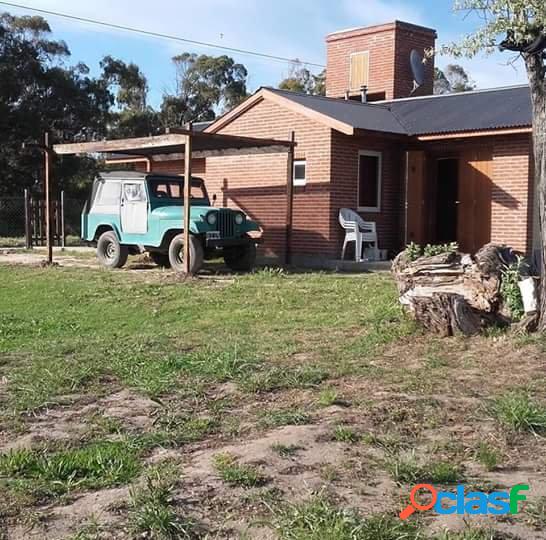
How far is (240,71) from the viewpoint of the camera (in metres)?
50.8

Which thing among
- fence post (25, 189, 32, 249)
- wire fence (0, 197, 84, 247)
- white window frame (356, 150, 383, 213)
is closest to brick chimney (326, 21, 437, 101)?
white window frame (356, 150, 383, 213)

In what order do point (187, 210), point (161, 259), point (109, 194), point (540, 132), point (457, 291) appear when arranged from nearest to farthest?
point (540, 132)
point (457, 291)
point (187, 210)
point (109, 194)
point (161, 259)

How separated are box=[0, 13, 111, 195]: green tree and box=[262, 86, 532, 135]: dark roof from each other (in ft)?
66.6

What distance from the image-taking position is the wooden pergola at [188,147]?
43.5ft

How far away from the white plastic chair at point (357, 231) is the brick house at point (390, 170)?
17 centimetres

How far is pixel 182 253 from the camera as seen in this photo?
45.7 ft

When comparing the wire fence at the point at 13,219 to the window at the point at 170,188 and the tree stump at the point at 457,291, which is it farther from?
the tree stump at the point at 457,291

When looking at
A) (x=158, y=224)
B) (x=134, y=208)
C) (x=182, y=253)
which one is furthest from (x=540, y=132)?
(x=134, y=208)

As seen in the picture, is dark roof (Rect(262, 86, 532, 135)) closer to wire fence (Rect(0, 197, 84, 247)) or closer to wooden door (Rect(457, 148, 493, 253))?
wooden door (Rect(457, 148, 493, 253))

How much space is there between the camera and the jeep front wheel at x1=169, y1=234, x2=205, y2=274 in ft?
43.8

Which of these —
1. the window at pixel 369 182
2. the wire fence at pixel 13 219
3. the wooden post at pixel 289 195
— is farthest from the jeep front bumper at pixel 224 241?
the wire fence at pixel 13 219

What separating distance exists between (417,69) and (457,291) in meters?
16.7

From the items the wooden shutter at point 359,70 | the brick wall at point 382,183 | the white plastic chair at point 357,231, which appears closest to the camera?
the white plastic chair at point 357,231

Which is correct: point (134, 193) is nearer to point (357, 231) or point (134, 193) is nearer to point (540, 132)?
point (357, 231)
